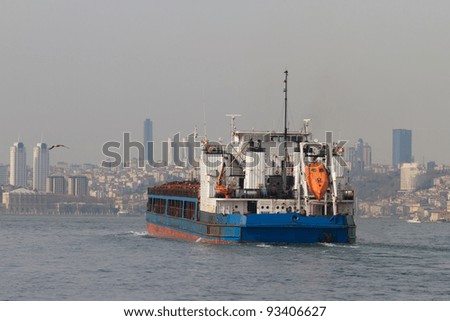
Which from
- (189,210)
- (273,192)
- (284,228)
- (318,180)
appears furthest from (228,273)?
(189,210)

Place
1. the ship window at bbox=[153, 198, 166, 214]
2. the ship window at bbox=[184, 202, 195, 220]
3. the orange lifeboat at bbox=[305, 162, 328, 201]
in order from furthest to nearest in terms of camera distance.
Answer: the ship window at bbox=[153, 198, 166, 214], the ship window at bbox=[184, 202, 195, 220], the orange lifeboat at bbox=[305, 162, 328, 201]

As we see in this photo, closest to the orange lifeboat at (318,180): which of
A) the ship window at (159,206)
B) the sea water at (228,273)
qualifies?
the sea water at (228,273)

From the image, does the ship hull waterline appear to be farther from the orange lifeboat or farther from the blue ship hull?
the orange lifeboat

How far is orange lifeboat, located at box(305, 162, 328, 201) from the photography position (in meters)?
60.3

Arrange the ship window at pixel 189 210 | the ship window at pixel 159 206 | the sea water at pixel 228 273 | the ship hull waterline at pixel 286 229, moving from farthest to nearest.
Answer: the ship window at pixel 159 206, the ship window at pixel 189 210, the ship hull waterline at pixel 286 229, the sea water at pixel 228 273

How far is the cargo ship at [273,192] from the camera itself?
59.6 metres

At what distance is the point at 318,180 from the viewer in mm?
60281

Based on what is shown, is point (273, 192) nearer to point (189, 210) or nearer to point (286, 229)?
point (286, 229)

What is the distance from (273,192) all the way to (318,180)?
476 cm

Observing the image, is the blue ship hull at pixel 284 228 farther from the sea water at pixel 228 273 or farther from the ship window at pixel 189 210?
the ship window at pixel 189 210

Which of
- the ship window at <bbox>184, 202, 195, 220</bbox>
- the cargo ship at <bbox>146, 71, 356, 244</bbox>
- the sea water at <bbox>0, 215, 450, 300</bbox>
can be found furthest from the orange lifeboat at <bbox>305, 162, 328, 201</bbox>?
the ship window at <bbox>184, 202, 195, 220</bbox>
